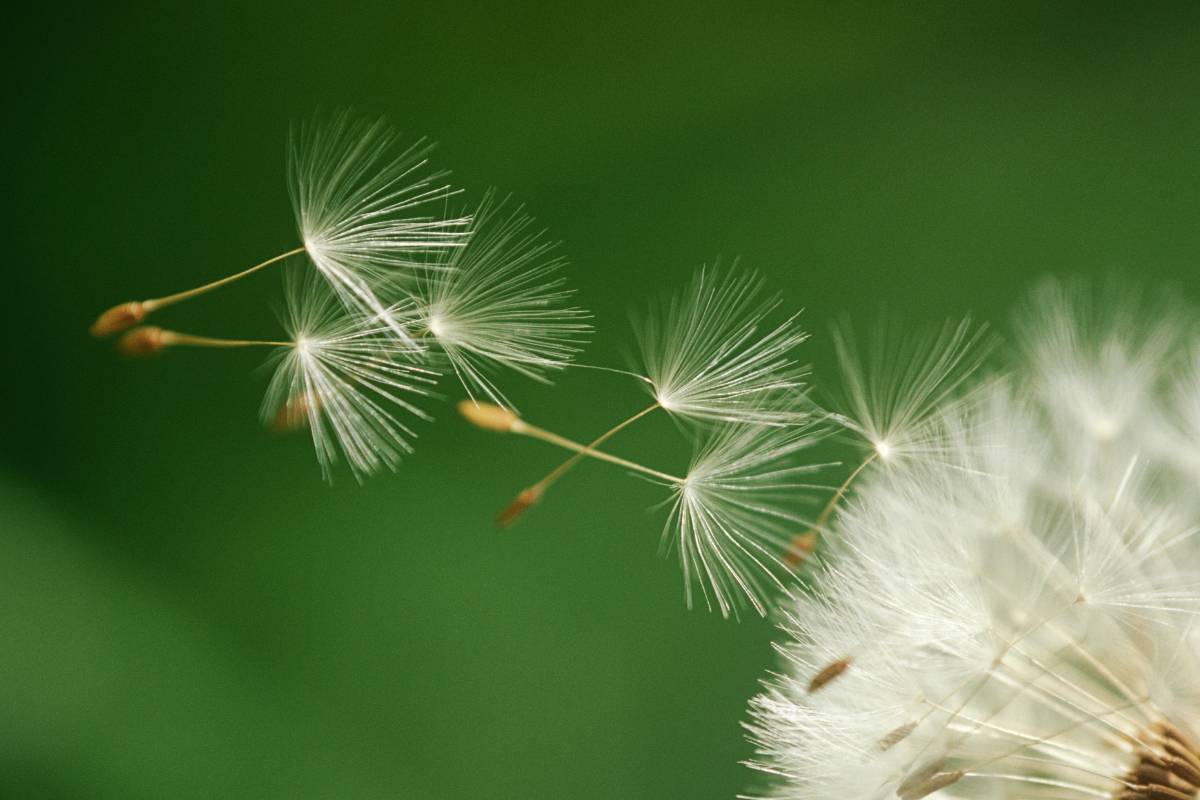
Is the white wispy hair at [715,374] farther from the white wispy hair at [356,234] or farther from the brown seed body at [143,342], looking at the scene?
the brown seed body at [143,342]

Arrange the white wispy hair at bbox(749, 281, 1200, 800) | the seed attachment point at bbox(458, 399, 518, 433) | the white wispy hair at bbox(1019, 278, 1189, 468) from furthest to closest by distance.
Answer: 1. the white wispy hair at bbox(1019, 278, 1189, 468)
2. the white wispy hair at bbox(749, 281, 1200, 800)
3. the seed attachment point at bbox(458, 399, 518, 433)

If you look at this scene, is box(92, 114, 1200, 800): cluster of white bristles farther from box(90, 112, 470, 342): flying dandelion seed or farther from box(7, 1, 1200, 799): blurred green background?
box(7, 1, 1200, 799): blurred green background

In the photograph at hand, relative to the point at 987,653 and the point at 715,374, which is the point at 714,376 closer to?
the point at 715,374

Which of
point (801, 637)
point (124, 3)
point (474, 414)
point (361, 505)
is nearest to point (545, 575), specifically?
point (361, 505)

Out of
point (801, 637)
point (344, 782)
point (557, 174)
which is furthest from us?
point (557, 174)

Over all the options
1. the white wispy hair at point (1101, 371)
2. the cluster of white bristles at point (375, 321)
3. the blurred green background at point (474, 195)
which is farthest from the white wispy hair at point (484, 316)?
the blurred green background at point (474, 195)

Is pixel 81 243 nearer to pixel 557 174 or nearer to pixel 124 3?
pixel 124 3

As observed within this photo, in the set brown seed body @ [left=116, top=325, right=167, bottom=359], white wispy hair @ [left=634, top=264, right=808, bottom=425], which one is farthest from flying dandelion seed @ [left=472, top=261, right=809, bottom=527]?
brown seed body @ [left=116, top=325, right=167, bottom=359]
